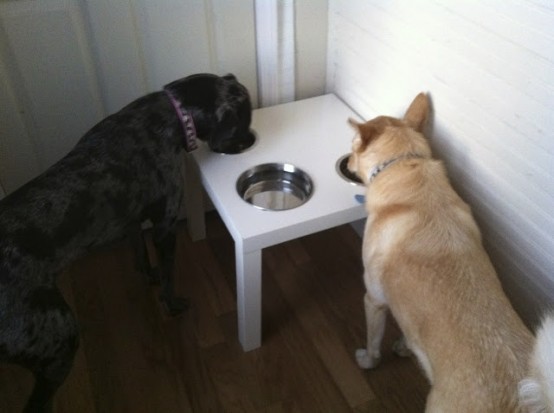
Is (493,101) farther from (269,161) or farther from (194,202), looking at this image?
(194,202)

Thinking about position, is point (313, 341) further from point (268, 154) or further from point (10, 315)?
point (10, 315)

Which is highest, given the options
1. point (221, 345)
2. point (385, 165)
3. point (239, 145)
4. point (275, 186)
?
point (385, 165)

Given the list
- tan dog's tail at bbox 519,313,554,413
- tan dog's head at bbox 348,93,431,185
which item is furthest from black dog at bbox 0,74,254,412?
tan dog's tail at bbox 519,313,554,413

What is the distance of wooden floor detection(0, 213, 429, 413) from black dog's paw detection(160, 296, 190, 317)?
0.07 ft

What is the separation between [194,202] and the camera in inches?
74.4

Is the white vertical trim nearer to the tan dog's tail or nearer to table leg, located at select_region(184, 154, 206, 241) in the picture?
table leg, located at select_region(184, 154, 206, 241)

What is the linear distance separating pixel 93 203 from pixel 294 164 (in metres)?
0.63

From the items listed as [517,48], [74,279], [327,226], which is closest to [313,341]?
[327,226]

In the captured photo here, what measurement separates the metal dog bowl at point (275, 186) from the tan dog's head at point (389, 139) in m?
0.27

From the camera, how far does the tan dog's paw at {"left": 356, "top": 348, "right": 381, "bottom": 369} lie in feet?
5.05

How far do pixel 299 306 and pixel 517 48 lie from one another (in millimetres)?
1089

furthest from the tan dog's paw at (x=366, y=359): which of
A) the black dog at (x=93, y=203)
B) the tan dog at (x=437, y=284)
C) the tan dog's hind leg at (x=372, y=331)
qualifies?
the black dog at (x=93, y=203)

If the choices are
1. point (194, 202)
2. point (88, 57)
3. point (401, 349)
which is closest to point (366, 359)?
point (401, 349)

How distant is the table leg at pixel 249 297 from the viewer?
1381 mm
